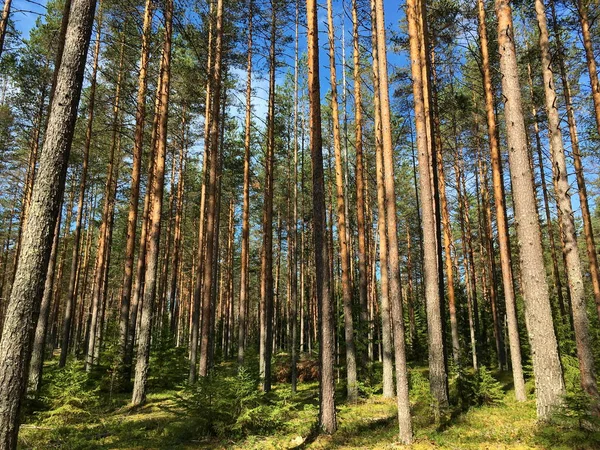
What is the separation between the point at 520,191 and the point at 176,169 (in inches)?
823

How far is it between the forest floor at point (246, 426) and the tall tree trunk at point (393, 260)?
61 cm

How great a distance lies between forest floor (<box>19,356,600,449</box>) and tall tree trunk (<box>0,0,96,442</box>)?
377 centimetres

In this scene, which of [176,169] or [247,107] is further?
[176,169]

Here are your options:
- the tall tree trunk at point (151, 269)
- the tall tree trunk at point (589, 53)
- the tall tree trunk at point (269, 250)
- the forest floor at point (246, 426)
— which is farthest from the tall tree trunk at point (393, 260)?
the tall tree trunk at point (589, 53)

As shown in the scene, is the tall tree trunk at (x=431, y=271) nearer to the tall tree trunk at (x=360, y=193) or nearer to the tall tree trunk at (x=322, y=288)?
the tall tree trunk at (x=322, y=288)

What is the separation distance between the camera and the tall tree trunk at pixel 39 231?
3.84m

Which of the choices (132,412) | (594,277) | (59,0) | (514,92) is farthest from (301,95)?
(132,412)

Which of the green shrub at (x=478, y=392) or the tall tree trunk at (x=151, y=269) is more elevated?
the tall tree trunk at (x=151, y=269)

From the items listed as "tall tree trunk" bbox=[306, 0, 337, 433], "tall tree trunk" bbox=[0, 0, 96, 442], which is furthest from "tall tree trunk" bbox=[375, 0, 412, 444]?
Result: "tall tree trunk" bbox=[0, 0, 96, 442]

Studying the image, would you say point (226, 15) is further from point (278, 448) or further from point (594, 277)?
point (594, 277)

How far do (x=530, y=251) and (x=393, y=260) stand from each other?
2.66 meters

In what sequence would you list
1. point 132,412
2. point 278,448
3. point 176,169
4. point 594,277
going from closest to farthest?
point 278,448
point 132,412
point 594,277
point 176,169

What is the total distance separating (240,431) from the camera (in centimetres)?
750

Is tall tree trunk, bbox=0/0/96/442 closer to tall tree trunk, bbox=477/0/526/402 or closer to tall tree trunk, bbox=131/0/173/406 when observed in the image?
tall tree trunk, bbox=131/0/173/406
